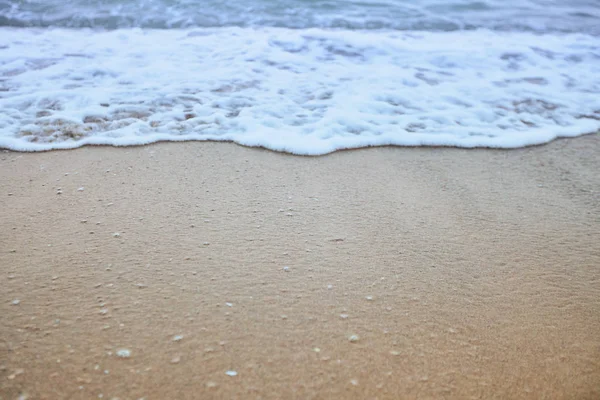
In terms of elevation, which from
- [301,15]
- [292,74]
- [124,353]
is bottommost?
[124,353]

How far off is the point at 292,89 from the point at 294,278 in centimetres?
212

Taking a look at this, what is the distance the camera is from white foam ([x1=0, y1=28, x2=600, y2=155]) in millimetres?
2635

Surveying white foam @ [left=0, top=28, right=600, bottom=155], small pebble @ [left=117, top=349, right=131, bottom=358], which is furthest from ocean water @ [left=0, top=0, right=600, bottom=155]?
small pebble @ [left=117, top=349, right=131, bottom=358]

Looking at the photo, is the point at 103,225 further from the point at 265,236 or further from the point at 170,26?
the point at 170,26

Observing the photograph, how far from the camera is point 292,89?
3.37m

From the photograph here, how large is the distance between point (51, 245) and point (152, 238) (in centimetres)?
35

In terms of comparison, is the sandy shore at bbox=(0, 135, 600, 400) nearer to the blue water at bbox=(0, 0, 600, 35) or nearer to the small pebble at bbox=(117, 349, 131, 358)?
the small pebble at bbox=(117, 349, 131, 358)

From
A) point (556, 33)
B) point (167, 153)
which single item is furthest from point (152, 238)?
point (556, 33)

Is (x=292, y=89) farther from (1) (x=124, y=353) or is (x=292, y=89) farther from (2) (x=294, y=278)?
(1) (x=124, y=353)

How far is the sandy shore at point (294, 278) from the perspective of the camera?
1196mm

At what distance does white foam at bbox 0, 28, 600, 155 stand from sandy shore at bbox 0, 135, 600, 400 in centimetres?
34

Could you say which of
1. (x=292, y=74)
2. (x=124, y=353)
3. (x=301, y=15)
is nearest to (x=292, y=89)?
(x=292, y=74)

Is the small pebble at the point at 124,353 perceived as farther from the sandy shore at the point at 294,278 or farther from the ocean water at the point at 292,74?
the ocean water at the point at 292,74

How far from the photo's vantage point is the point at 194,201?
6.40 feet
